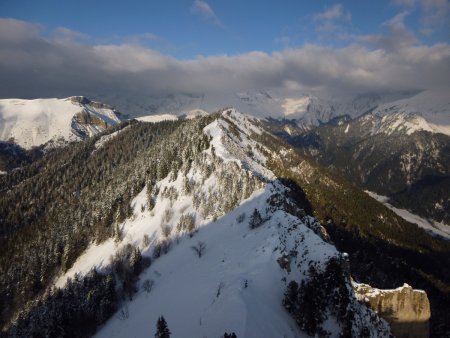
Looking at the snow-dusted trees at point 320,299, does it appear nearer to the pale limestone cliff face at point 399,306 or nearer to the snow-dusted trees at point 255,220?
the pale limestone cliff face at point 399,306

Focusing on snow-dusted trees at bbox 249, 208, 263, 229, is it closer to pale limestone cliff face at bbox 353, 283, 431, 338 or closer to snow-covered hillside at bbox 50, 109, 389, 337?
snow-covered hillside at bbox 50, 109, 389, 337

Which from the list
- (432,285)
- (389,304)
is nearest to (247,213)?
(389,304)

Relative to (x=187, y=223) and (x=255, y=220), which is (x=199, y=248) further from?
(x=187, y=223)

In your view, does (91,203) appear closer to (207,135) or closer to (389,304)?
(207,135)

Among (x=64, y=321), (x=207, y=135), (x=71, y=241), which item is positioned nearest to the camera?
(x=64, y=321)

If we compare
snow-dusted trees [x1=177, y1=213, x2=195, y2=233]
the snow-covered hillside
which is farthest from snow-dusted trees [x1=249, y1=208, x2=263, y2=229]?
snow-dusted trees [x1=177, y1=213, x2=195, y2=233]

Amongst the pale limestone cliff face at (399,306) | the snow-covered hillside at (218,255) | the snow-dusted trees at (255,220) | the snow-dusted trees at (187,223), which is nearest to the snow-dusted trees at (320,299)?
the snow-covered hillside at (218,255)
